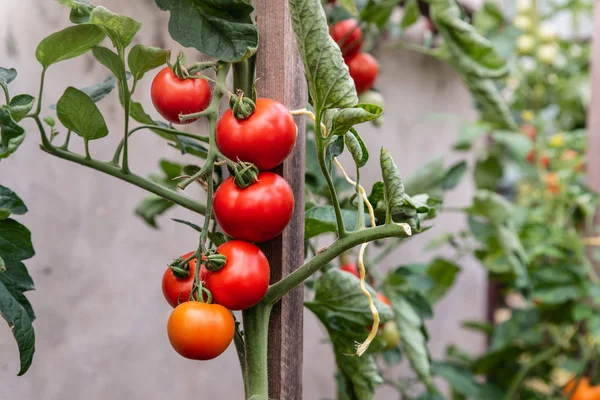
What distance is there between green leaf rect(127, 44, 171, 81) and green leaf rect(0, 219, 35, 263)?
19 cm

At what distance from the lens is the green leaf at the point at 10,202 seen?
24.6 inches

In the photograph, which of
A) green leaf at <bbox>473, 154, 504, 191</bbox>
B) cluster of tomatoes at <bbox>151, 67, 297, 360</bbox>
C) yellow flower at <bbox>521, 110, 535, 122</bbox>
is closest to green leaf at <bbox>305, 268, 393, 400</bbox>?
cluster of tomatoes at <bbox>151, 67, 297, 360</bbox>

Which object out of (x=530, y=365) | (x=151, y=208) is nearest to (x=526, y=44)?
(x=530, y=365)

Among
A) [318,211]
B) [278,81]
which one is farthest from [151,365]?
[278,81]

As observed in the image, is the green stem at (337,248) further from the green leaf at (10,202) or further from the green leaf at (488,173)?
the green leaf at (488,173)

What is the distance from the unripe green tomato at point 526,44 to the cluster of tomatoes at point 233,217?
1.49 meters

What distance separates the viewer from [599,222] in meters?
1.53

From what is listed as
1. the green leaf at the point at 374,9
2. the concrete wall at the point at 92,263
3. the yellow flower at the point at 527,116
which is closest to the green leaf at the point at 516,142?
the yellow flower at the point at 527,116

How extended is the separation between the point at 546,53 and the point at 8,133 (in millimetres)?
1695

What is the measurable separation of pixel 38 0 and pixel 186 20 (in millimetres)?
452

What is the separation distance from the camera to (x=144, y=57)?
57cm

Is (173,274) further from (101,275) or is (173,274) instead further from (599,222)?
(599,222)

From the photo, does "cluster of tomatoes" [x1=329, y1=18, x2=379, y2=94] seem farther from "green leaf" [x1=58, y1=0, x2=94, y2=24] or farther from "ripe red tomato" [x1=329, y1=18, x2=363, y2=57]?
"green leaf" [x1=58, y1=0, x2=94, y2=24]

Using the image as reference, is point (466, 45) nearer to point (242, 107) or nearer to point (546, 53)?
point (242, 107)
